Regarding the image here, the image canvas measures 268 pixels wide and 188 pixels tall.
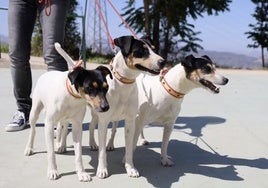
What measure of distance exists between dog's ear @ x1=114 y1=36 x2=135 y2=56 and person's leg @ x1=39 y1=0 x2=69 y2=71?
4.20 ft

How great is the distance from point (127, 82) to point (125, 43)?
0.31 metres

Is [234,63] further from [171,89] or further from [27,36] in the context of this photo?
[171,89]

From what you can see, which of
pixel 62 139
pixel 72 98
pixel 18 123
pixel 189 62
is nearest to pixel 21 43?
pixel 18 123

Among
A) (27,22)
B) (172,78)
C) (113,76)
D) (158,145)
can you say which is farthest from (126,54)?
(27,22)

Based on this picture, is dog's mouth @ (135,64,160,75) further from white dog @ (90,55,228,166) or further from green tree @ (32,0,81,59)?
green tree @ (32,0,81,59)

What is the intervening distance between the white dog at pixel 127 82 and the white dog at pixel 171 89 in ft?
0.89

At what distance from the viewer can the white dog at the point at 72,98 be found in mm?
2885

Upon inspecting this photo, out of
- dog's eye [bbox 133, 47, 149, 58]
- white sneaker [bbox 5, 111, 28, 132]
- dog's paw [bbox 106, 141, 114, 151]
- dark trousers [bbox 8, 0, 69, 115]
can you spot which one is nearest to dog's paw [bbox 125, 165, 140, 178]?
dog's paw [bbox 106, 141, 114, 151]

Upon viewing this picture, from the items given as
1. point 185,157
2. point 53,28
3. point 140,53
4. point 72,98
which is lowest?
point 185,157

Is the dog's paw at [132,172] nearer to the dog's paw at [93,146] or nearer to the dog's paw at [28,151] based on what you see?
the dog's paw at [93,146]

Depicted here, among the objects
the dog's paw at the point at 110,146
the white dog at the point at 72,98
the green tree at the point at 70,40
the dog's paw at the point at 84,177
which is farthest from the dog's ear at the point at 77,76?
the green tree at the point at 70,40

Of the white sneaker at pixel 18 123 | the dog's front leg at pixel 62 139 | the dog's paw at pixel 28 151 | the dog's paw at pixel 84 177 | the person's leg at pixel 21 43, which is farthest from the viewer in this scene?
the white sneaker at pixel 18 123

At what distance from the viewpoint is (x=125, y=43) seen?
3.08 m

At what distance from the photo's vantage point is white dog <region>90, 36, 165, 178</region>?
3068mm
